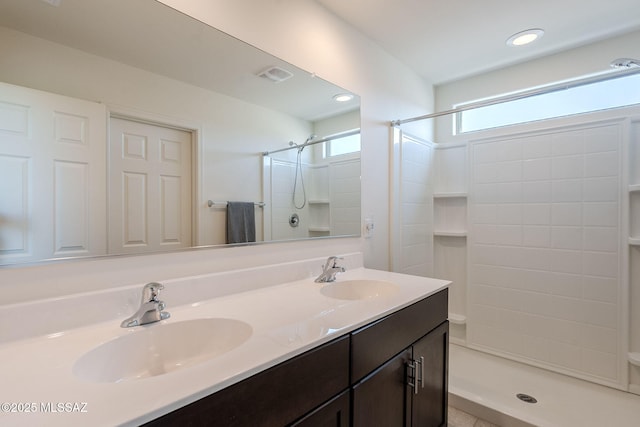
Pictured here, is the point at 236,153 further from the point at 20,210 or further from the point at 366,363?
the point at 366,363

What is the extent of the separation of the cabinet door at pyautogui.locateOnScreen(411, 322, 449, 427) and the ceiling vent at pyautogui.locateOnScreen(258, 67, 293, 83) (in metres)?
1.38

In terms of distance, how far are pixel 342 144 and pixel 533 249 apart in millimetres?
1689

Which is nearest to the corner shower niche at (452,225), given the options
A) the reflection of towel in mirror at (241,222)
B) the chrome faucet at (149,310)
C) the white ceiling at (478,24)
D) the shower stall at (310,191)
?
the white ceiling at (478,24)

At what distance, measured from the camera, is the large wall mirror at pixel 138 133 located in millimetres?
861

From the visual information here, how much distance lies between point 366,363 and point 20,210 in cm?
113

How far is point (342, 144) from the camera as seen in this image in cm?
183

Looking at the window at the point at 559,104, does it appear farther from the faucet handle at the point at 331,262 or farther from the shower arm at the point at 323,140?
the faucet handle at the point at 331,262

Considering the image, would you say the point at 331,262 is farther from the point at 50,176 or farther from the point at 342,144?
the point at 50,176

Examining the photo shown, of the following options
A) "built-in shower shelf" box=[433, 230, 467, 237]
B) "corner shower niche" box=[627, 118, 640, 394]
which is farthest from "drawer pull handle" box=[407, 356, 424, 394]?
"corner shower niche" box=[627, 118, 640, 394]

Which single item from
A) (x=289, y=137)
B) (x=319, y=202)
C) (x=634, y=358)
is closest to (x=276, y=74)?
(x=289, y=137)

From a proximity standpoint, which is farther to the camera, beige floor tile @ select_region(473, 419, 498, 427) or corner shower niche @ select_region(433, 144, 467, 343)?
corner shower niche @ select_region(433, 144, 467, 343)

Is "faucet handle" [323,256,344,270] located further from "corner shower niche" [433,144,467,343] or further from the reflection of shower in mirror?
"corner shower niche" [433,144,467,343]

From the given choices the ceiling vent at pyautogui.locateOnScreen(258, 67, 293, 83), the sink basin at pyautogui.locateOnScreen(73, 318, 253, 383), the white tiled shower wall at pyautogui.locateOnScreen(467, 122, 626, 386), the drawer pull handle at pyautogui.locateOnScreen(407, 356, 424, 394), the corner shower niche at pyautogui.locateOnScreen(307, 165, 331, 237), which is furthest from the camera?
the white tiled shower wall at pyautogui.locateOnScreen(467, 122, 626, 386)

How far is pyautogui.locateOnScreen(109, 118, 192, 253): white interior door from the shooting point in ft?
3.33
